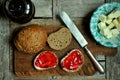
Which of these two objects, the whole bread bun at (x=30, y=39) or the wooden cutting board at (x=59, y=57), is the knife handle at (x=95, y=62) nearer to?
the wooden cutting board at (x=59, y=57)

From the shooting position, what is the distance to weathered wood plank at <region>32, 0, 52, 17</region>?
94 cm

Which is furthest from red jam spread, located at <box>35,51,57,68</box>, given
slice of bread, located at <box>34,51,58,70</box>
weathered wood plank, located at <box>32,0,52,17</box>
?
weathered wood plank, located at <box>32,0,52,17</box>

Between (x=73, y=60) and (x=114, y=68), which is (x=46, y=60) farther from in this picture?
(x=114, y=68)

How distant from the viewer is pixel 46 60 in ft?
2.98

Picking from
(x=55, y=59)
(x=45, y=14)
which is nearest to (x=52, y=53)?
(x=55, y=59)

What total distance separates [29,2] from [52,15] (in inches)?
4.0

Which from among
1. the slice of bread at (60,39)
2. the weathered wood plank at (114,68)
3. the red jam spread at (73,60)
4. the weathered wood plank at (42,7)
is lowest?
the weathered wood plank at (114,68)

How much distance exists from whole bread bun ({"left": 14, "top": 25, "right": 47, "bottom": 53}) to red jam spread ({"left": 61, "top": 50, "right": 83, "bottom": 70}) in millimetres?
87

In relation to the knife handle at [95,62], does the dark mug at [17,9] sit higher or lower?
higher

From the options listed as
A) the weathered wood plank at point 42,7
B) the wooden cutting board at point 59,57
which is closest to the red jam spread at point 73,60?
the wooden cutting board at point 59,57

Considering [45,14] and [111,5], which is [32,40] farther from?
[111,5]

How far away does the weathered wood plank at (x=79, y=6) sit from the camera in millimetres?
940

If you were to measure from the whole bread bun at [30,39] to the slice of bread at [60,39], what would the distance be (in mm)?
30

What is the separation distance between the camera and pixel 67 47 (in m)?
0.94
